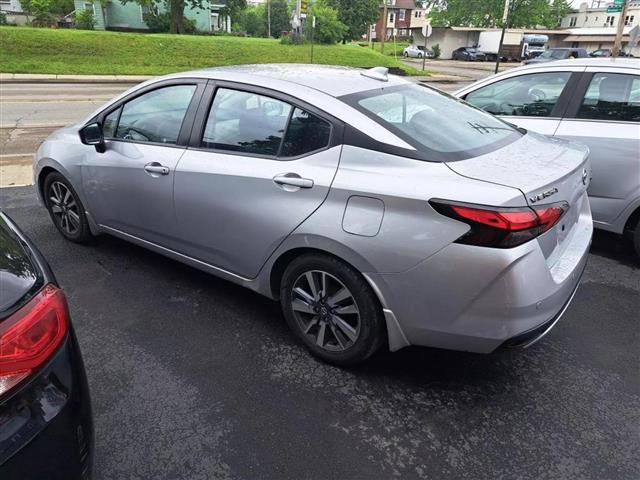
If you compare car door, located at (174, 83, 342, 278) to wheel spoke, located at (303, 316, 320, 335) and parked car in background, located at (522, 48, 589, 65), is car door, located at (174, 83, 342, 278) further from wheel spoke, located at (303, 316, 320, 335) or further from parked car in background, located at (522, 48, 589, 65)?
parked car in background, located at (522, 48, 589, 65)


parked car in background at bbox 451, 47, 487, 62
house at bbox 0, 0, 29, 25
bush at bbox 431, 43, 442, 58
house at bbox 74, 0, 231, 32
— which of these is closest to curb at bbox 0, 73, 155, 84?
house at bbox 74, 0, 231, 32

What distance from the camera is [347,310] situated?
266 cm

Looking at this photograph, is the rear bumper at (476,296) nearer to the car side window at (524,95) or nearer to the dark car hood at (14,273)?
the dark car hood at (14,273)

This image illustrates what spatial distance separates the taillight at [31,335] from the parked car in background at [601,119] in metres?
4.17

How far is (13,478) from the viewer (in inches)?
54.6

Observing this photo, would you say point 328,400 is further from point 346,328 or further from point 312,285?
point 312,285

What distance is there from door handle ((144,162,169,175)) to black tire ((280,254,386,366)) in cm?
112

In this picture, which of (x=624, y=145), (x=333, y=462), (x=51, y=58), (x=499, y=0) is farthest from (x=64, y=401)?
(x=499, y=0)

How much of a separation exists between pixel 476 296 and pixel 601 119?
2958mm

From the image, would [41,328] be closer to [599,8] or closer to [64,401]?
[64,401]

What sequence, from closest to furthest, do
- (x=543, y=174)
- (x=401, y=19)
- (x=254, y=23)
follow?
1. (x=543, y=174)
2. (x=254, y=23)
3. (x=401, y=19)

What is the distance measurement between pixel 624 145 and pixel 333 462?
353cm

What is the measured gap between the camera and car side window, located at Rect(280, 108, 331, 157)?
272 cm

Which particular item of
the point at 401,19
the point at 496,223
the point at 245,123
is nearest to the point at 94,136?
the point at 245,123
